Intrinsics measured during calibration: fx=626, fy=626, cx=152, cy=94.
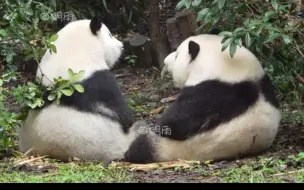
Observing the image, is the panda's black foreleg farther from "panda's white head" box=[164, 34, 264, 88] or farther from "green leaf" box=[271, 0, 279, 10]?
"green leaf" box=[271, 0, 279, 10]

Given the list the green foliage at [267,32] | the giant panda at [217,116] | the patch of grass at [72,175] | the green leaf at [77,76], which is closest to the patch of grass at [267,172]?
the giant panda at [217,116]

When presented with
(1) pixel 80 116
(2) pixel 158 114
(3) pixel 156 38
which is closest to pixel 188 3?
(1) pixel 80 116

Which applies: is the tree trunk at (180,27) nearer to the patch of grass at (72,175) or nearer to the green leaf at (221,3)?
the green leaf at (221,3)

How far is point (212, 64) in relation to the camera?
21.9 feet

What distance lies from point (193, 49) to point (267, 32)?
2.88 ft

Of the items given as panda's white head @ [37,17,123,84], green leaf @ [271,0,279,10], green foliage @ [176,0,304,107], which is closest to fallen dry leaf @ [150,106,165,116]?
panda's white head @ [37,17,123,84]

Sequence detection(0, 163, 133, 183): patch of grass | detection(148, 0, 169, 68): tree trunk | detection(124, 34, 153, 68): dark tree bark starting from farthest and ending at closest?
detection(124, 34, 153, 68): dark tree bark
detection(148, 0, 169, 68): tree trunk
detection(0, 163, 133, 183): patch of grass

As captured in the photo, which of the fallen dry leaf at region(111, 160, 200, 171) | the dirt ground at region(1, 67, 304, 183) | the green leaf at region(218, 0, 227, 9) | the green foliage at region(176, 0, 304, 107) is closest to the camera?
the dirt ground at region(1, 67, 304, 183)

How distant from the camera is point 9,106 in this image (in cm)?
984

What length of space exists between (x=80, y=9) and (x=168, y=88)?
8.57 ft

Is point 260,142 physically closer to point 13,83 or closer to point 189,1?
point 189,1

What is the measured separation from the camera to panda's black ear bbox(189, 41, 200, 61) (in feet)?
22.6

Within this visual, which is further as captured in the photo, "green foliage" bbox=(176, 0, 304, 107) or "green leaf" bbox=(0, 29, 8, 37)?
"green leaf" bbox=(0, 29, 8, 37)
